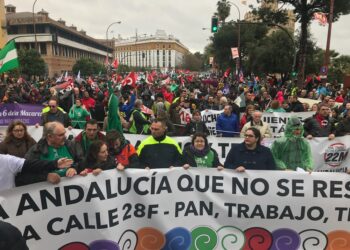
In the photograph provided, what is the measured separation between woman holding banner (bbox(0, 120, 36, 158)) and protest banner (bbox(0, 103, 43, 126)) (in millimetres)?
3644

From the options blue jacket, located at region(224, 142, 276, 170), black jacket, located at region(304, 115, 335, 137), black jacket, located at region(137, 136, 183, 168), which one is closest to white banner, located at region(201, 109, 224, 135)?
black jacket, located at region(304, 115, 335, 137)

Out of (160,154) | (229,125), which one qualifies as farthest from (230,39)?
(160,154)

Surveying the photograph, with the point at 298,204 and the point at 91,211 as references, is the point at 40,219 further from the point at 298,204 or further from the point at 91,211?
the point at 298,204

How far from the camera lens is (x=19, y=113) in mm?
8242

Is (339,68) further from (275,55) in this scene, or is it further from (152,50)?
(152,50)

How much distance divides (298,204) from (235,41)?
52294 mm

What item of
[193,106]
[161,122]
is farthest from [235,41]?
[161,122]

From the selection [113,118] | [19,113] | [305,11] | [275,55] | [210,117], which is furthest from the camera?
[275,55]

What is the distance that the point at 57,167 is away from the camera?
11.1 ft

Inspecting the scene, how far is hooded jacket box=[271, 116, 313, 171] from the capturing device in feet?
15.3

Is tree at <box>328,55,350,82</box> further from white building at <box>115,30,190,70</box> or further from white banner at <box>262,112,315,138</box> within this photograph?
white building at <box>115,30,190,70</box>

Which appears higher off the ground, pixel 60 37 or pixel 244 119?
pixel 60 37

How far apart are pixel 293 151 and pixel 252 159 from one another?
0.73m

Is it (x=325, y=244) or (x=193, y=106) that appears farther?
(x=193, y=106)
